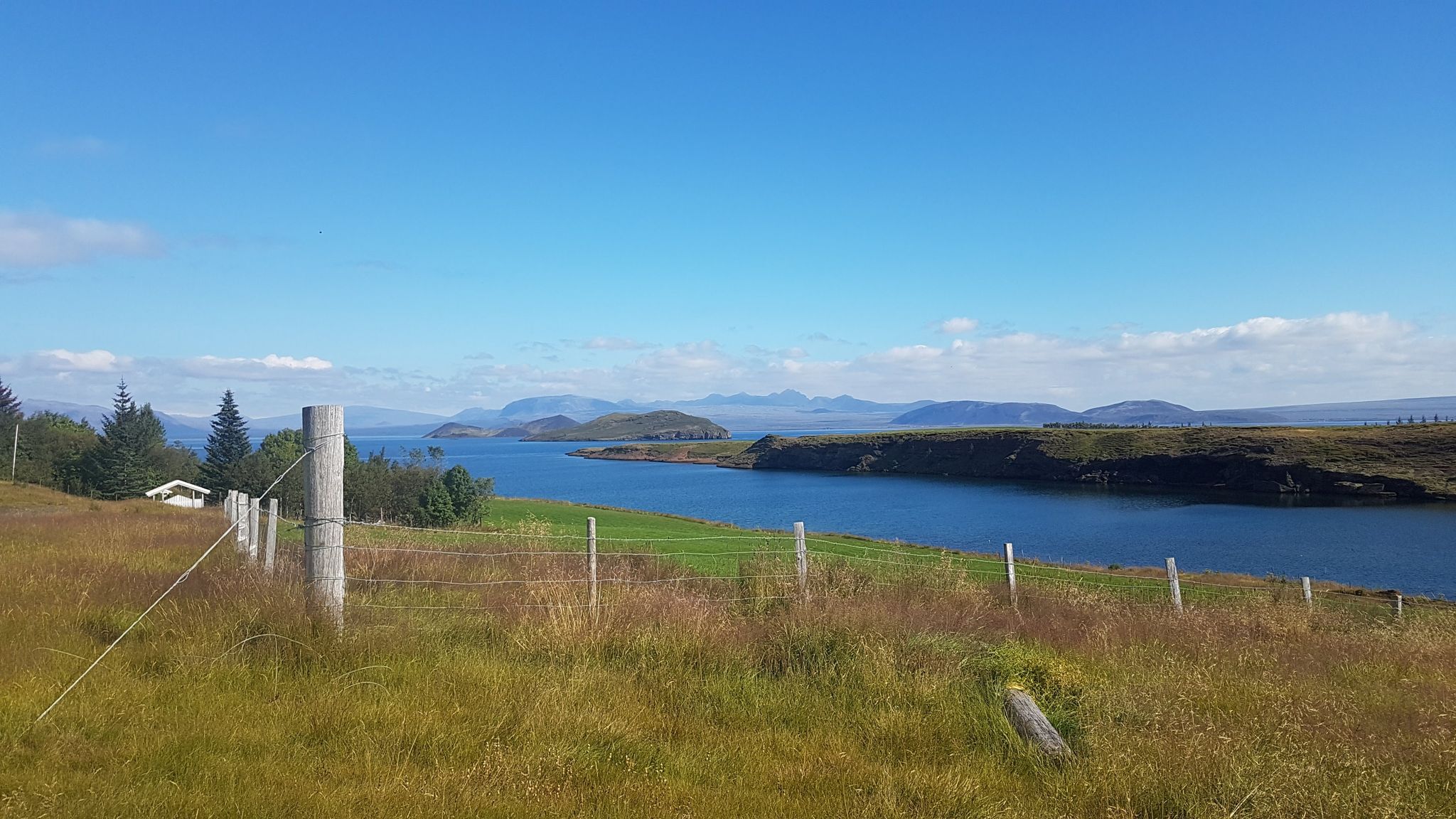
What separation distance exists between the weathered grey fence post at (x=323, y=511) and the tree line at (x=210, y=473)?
40.1 meters

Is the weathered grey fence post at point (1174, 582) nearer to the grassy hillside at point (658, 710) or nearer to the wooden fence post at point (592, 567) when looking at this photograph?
the grassy hillside at point (658, 710)

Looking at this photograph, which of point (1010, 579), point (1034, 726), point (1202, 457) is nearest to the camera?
point (1034, 726)

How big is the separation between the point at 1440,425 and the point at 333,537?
12067cm

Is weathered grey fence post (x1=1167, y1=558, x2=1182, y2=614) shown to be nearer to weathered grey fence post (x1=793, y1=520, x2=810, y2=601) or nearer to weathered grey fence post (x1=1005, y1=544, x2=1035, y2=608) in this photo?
weathered grey fence post (x1=1005, y1=544, x2=1035, y2=608)

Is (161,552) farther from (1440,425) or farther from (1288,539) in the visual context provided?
(1440,425)

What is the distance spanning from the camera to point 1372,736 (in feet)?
17.5

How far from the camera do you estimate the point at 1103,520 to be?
6222cm

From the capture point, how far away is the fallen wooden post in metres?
4.84

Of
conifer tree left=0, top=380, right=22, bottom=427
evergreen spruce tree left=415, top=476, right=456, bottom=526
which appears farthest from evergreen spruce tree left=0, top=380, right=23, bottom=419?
evergreen spruce tree left=415, top=476, right=456, bottom=526

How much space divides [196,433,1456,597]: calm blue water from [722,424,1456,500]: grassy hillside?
7.23 m

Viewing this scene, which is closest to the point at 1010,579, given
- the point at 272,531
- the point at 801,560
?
the point at 801,560

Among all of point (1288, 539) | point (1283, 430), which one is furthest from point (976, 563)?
point (1283, 430)

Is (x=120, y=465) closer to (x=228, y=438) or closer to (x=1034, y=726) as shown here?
(x=228, y=438)

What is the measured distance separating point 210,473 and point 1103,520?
84124mm
